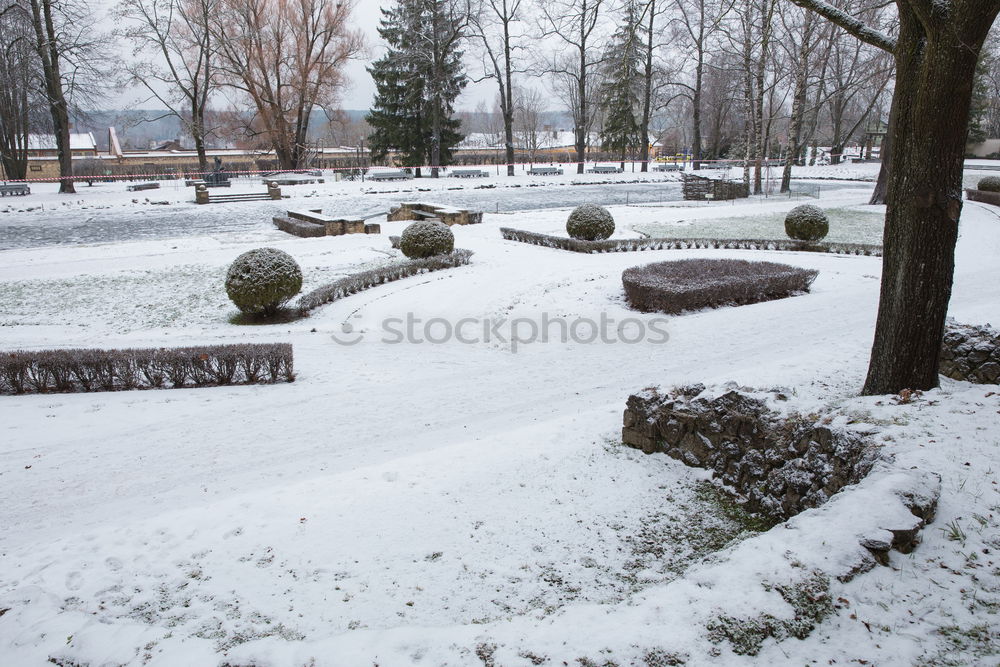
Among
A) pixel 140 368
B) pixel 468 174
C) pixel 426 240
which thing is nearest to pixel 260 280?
pixel 140 368

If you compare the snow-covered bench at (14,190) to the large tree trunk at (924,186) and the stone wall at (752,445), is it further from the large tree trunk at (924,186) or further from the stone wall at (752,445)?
the large tree trunk at (924,186)

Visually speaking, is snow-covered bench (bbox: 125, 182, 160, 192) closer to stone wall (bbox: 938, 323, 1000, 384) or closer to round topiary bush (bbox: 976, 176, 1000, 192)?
stone wall (bbox: 938, 323, 1000, 384)

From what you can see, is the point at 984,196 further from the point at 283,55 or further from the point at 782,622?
the point at 283,55

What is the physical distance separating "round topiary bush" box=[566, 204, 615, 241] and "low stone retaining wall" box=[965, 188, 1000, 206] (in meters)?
16.1

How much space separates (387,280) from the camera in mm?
13406

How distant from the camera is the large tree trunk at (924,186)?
15.9 ft

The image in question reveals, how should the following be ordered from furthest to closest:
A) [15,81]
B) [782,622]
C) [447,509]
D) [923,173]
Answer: [15,81] → [923,173] → [447,509] → [782,622]

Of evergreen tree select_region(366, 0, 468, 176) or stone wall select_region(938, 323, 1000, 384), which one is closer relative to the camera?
stone wall select_region(938, 323, 1000, 384)

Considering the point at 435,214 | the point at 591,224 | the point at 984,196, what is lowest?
the point at 591,224

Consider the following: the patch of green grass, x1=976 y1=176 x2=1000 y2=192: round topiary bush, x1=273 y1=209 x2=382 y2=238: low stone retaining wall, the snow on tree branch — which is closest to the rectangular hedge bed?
x1=273 y1=209 x2=382 y2=238: low stone retaining wall

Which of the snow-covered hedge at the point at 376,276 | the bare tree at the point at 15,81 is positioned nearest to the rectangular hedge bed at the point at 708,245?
the snow-covered hedge at the point at 376,276

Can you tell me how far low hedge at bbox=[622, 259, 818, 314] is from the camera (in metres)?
10.4

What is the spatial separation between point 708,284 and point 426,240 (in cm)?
660

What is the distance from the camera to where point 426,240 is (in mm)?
14586
